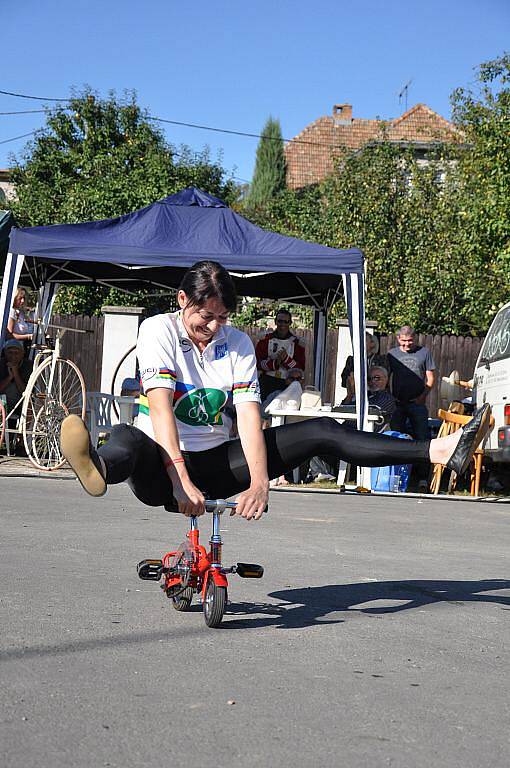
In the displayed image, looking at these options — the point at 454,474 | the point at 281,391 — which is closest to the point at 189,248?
the point at 281,391

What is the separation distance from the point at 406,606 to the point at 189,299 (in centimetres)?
206

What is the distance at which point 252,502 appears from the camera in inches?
194

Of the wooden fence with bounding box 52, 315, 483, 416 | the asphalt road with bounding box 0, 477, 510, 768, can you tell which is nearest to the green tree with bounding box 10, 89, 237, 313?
the wooden fence with bounding box 52, 315, 483, 416

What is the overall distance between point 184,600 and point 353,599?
115 centimetres

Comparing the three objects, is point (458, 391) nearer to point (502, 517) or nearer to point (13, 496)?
point (502, 517)

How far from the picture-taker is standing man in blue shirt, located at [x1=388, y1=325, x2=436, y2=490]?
14531 millimetres

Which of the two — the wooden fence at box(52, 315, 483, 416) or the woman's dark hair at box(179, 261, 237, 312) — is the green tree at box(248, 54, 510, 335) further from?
the woman's dark hair at box(179, 261, 237, 312)

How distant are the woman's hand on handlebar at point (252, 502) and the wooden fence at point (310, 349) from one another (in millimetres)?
17994

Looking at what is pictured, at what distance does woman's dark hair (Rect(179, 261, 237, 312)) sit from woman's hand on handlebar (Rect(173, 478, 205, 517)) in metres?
0.87

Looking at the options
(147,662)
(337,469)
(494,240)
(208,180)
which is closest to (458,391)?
(337,469)

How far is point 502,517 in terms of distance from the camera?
11.4 m

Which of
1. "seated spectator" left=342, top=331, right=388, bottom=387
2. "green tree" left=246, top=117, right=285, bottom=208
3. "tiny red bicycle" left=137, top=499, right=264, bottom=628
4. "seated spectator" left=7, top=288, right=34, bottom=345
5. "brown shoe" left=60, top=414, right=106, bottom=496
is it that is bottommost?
"tiny red bicycle" left=137, top=499, right=264, bottom=628

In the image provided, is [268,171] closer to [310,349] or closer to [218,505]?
[310,349]

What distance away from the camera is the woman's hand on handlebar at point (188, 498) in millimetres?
4797
